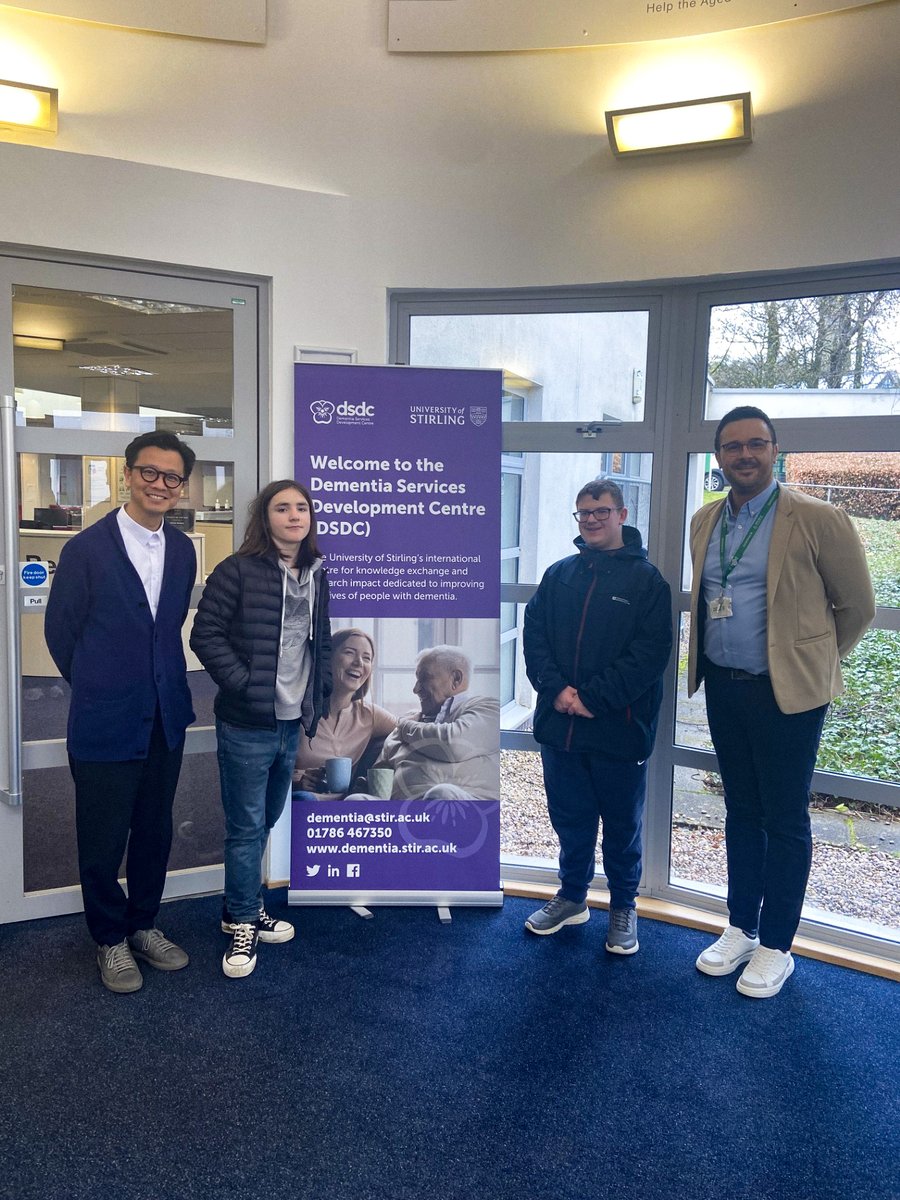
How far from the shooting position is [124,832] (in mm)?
2680

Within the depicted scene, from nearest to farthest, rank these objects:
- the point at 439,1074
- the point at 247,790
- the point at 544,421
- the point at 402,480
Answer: the point at 439,1074 → the point at 247,790 → the point at 402,480 → the point at 544,421

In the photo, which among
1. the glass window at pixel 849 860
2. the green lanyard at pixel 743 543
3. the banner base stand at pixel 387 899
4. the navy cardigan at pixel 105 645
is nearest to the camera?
the navy cardigan at pixel 105 645

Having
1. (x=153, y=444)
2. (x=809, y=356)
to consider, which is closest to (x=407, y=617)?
(x=153, y=444)

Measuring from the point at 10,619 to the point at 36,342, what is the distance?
0.99 metres

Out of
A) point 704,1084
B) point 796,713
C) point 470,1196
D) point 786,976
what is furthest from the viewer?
point 786,976

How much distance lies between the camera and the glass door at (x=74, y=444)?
2.94 metres

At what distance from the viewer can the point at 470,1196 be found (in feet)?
6.01

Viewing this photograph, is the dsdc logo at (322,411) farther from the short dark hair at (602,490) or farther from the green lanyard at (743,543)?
the green lanyard at (743,543)

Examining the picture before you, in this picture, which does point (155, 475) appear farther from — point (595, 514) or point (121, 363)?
point (595, 514)

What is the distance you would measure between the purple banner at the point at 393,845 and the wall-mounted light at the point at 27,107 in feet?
8.53

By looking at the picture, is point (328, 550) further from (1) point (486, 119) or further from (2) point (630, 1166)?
(2) point (630, 1166)

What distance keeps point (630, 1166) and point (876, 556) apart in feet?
6.94

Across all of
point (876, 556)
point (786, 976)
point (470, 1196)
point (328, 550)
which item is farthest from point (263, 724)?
point (876, 556)

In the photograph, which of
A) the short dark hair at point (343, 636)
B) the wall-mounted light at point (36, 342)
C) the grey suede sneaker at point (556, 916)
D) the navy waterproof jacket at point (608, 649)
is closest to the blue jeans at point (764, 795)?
the navy waterproof jacket at point (608, 649)
